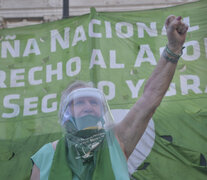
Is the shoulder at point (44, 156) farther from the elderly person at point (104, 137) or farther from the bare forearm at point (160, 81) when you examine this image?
the bare forearm at point (160, 81)

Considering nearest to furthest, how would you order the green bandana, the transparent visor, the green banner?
1. the green bandana
2. the transparent visor
3. the green banner

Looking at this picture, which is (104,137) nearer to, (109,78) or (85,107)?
(85,107)

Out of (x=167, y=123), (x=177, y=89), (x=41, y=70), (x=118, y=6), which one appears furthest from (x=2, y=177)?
(x=118, y=6)

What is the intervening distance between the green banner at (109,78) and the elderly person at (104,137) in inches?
62.7

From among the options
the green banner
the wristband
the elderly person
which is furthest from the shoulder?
the green banner

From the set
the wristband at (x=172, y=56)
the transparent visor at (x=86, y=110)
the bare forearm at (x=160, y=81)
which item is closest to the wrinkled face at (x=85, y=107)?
the transparent visor at (x=86, y=110)

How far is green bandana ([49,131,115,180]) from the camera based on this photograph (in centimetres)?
179

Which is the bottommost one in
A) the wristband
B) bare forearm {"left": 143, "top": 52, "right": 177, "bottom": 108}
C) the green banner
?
the green banner

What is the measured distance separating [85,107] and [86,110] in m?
0.03

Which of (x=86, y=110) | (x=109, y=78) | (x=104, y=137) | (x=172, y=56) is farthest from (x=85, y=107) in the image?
(x=109, y=78)

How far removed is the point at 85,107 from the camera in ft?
6.95

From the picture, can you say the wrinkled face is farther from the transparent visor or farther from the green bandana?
the green bandana

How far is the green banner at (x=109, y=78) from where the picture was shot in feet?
11.7

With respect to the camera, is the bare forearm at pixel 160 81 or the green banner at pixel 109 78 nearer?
the bare forearm at pixel 160 81
